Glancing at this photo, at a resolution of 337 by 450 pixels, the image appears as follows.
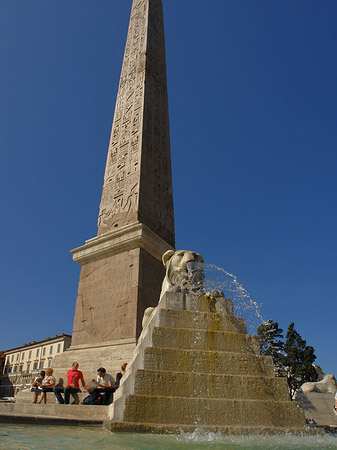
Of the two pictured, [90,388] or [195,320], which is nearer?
[195,320]

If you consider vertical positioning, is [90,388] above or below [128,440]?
above

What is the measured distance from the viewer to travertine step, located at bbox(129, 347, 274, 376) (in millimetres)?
4664

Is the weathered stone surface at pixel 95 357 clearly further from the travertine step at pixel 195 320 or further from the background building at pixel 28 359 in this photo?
the background building at pixel 28 359

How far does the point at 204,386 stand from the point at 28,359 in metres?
55.9

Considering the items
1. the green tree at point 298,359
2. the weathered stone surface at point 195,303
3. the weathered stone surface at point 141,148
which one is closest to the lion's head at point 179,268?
the weathered stone surface at point 195,303

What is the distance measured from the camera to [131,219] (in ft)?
32.3

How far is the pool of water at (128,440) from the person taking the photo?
2.88m

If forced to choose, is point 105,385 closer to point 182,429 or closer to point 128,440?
point 182,429

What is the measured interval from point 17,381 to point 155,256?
159 feet

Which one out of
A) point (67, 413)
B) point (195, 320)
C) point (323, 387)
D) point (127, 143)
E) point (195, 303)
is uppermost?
point (127, 143)

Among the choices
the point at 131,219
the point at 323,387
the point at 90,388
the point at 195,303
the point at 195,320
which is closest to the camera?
the point at 195,320

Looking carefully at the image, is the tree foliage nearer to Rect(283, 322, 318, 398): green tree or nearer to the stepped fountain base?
Rect(283, 322, 318, 398): green tree

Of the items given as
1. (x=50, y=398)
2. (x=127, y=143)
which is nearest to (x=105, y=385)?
(x=50, y=398)

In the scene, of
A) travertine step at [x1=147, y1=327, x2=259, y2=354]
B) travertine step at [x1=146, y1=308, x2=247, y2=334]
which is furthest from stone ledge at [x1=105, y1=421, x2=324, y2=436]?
travertine step at [x1=146, y1=308, x2=247, y2=334]
